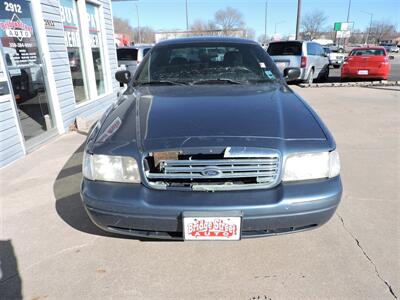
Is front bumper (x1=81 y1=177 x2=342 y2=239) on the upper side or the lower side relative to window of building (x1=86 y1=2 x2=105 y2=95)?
lower

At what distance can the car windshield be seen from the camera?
10.9 feet

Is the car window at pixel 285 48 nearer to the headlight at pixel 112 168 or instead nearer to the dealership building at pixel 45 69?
the dealership building at pixel 45 69

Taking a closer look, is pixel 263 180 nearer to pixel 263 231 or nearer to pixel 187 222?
Result: pixel 263 231

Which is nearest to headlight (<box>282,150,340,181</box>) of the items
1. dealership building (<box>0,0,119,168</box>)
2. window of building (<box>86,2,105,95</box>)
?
dealership building (<box>0,0,119,168</box>)

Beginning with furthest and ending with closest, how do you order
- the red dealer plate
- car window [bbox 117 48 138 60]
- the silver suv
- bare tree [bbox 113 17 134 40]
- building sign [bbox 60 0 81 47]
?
bare tree [bbox 113 17 134 40] → the silver suv → car window [bbox 117 48 138 60] → building sign [bbox 60 0 81 47] → the red dealer plate

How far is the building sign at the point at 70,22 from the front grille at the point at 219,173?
531 cm

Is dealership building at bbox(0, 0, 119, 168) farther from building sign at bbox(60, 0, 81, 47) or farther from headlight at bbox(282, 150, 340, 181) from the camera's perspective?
headlight at bbox(282, 150, 340, 181)

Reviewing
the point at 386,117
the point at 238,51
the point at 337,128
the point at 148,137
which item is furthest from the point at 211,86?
the point at 386,117

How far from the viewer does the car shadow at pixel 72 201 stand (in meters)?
2.83

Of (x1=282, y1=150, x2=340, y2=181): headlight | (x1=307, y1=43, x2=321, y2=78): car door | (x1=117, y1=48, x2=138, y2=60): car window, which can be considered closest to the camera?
(x1=282, y1=150, x2=340, y2=181): headlight

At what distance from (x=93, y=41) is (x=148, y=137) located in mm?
6417

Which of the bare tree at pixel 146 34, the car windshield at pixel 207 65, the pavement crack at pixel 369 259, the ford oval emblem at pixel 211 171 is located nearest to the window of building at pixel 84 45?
the car windshield at pixel 207 65

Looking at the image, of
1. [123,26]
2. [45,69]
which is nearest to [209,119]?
[45,69]

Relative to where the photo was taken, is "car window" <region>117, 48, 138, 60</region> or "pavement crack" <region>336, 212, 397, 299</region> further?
"car window" <region>117, 48, 138, 60</region>
